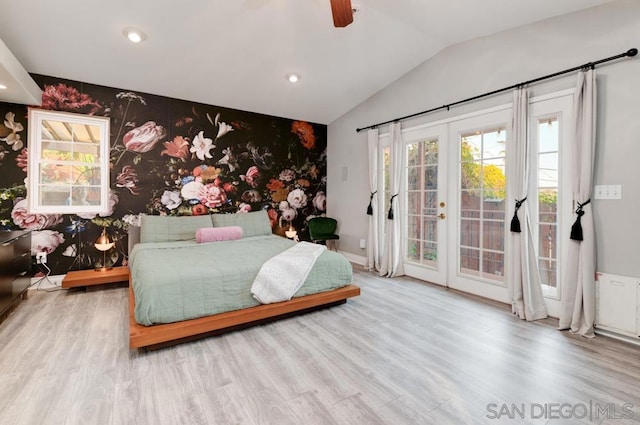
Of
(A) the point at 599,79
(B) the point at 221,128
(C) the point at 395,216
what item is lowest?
(C) the point at 395,216

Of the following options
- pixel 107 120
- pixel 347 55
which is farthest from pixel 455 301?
pixel 107 120

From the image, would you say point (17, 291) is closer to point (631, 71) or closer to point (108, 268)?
point (108, 268)

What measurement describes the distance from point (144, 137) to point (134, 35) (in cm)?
149

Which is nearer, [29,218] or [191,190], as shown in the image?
[29,218]

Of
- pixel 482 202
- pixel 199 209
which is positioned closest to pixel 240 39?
pixel 199 209

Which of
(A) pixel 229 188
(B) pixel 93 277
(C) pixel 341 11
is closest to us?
(C) pixel 341 11

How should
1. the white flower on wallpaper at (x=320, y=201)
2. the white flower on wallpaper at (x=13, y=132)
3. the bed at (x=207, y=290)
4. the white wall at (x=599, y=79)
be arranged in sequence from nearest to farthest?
the bed at (x=207, y=290) → the white wall at (x=599, y=79) → the white flower on wallpaper at (x=13, y=132) → the white flower on wallpaper at (x=320, y=201)

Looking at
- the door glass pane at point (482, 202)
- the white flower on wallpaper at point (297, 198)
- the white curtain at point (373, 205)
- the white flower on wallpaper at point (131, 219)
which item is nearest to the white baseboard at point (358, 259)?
the white curtain at point (373, 205)

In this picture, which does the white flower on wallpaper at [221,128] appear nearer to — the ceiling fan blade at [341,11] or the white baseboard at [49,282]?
the white baseboard at [49,282]

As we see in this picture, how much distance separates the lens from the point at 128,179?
161 inches

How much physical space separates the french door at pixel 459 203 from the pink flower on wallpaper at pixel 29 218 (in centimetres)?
449

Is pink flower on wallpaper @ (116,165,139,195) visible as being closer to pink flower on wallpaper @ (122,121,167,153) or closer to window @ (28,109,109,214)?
window @ (28,109,109,214)

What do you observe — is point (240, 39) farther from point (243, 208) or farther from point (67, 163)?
point (67, 163)

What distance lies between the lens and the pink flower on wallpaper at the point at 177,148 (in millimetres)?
4324
